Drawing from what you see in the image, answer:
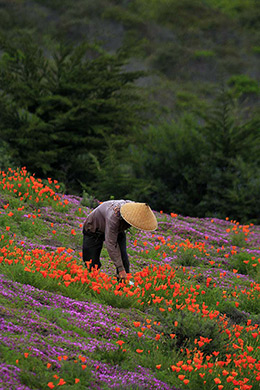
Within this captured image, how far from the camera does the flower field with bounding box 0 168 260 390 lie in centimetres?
414

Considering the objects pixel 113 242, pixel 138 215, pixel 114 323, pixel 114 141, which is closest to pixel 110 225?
pixel 113 242

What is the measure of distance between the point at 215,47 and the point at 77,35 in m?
13.0

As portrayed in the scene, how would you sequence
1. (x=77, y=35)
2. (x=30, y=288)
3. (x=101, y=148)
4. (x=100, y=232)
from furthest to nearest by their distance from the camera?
(x=77, y=35), (x=101, y=148), (x=100, y=232), (x=30, y=288)

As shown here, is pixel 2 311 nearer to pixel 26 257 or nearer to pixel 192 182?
pixel 26 257

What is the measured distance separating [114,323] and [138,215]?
1262 millimetres

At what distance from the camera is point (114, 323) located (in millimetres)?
5250

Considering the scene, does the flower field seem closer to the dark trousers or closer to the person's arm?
the person's arm

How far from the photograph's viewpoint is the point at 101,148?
16547 millimetres

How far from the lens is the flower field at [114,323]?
4137mm

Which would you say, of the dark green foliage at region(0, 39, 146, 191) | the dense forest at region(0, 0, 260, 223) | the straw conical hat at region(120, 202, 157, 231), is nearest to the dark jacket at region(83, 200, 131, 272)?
the straw conical hat at region(120, 202, 157, 231)

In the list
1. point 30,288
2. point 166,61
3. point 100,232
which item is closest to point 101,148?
point 100,232

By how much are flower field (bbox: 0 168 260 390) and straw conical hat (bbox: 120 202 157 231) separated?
24.5 inches

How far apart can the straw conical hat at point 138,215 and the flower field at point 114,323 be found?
622mm

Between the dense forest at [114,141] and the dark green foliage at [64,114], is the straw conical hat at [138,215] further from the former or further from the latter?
the dark green foliage at [64,114]
